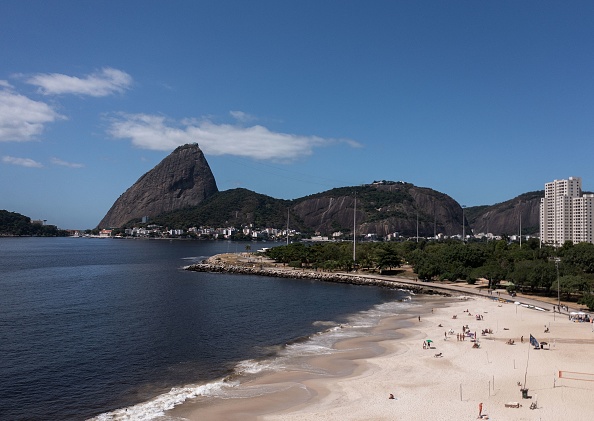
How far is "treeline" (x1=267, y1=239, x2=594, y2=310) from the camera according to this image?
63.3 meters

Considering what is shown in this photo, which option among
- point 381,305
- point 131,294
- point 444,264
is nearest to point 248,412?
point 381,305

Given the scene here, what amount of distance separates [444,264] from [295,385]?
6457cm

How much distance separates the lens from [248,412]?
2456cm

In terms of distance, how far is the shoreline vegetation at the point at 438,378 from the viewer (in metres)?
24.2

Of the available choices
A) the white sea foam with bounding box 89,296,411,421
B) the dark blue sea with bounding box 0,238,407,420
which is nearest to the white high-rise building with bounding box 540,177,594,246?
the dark blue sea with bounding box 0,238,407,420

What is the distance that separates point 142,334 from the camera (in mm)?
43969

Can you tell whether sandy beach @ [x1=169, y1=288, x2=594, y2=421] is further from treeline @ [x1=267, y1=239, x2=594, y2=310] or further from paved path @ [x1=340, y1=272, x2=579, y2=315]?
treeline @ [x1=267, y1=239, x2=594, y2=310]

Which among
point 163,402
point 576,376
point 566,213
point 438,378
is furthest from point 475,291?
point 566,213

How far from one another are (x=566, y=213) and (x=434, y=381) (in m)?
170

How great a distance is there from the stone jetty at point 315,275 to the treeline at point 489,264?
694 cm

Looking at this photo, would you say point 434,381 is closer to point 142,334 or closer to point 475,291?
point 142,334

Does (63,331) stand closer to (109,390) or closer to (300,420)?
(109,390)

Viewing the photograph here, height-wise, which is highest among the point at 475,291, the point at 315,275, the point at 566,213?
the point at 566,213

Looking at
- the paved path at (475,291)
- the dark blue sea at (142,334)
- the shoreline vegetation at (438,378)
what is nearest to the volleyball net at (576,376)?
the shoreline vegetation at (438,378)
